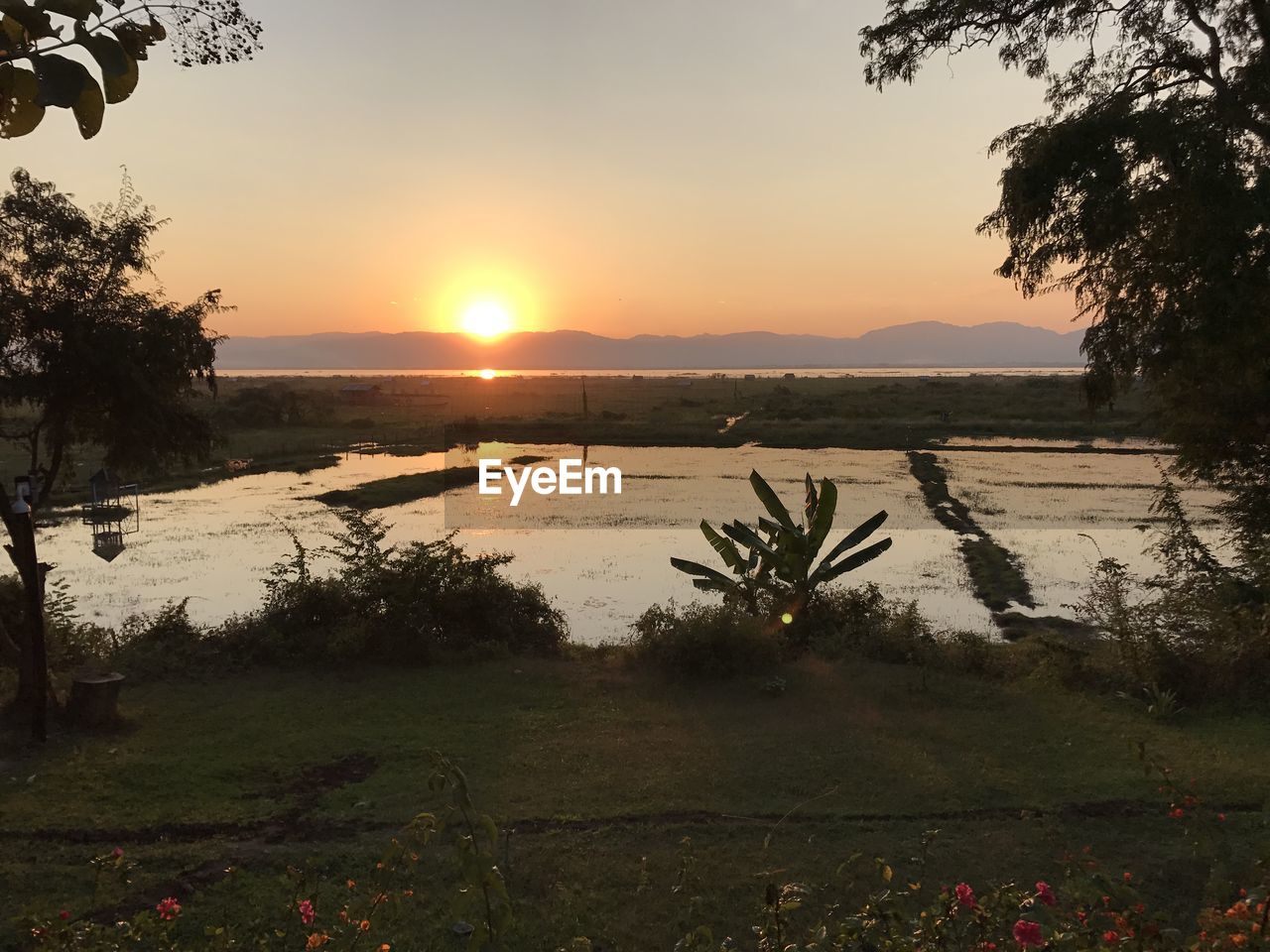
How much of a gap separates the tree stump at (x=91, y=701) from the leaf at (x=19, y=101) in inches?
346

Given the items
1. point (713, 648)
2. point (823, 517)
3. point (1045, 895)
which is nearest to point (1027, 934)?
point (1045, 895)

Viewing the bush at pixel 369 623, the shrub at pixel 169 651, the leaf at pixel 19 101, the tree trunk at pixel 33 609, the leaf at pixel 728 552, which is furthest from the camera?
the leaf at pixel 728 552

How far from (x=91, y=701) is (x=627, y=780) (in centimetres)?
586

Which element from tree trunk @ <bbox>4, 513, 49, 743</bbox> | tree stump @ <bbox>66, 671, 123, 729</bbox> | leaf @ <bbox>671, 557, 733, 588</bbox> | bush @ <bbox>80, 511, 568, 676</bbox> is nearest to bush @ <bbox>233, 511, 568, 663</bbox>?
bush @ <bbox>80, 511, 568, 676</bbox>

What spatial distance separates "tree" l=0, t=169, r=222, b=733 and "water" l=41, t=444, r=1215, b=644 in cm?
752

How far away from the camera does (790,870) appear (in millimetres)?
5719

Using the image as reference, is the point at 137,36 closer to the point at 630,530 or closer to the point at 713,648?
the point at 713,648

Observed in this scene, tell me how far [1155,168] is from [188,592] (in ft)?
62.2

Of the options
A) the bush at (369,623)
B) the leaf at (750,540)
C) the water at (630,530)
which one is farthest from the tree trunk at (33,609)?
the leaf at (750,540)

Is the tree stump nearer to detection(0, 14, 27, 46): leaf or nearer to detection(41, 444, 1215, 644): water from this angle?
detection(41, 444, 1215, 644): water

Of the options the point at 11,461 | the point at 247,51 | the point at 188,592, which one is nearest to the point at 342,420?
the point at 11,461

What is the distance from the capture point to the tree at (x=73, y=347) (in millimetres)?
8359

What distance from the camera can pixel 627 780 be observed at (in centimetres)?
748

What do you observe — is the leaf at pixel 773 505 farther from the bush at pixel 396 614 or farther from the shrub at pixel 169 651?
the shrub at pixel 169 651
